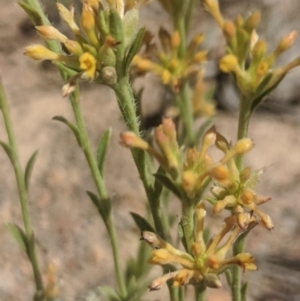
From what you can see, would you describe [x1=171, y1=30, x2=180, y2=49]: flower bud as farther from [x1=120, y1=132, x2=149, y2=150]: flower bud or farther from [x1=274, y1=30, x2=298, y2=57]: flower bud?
[x1=120, y1=132, x2=149, y2=150]: flower bud

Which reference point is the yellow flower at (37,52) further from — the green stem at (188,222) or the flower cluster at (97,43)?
the green stem at (188,222)

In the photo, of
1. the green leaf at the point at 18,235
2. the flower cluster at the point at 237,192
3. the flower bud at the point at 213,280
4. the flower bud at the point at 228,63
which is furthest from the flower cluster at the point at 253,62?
the green leaf at the point at 18,235

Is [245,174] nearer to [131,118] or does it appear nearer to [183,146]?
[183,146]

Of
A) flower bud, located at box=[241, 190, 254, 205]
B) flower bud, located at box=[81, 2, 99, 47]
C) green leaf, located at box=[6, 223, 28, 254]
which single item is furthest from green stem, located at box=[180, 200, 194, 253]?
green leaf, located at box=[6, 223, 28, 254]

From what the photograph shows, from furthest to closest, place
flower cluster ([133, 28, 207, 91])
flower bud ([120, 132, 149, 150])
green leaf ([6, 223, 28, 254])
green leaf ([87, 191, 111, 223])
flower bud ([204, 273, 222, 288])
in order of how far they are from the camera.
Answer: flower cluster ([133, 28, 207, 91]) < green leaf ([6, 223, 28, 254]) < green leaf ([87, 191, 111, 223]) < flower bud ([204, 273, 222, 288]) < flower bud ([120, 132, 149, 150])

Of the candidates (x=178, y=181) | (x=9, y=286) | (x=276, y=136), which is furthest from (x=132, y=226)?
(x=178, y=181)

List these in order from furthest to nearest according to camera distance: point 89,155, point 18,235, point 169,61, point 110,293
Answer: point 169,61
point 18,235
point 110,293
point 89,155

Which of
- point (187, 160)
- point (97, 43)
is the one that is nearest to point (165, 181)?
point (187, 160)
